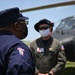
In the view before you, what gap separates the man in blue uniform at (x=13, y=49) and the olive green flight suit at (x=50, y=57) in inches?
112

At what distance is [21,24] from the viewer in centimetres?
218

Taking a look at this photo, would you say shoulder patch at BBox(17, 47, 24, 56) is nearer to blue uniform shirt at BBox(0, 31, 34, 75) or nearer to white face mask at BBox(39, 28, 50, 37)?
blue uniform shirt at BBox(0, 31, 34, 75)

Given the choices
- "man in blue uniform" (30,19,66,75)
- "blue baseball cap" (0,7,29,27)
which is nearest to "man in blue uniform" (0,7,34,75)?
"blue baseball cap" (0,7,29,27)

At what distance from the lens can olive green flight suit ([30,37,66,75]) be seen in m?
4.89

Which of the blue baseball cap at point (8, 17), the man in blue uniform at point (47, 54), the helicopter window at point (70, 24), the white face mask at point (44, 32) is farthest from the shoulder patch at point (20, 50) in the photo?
the helicopter window at point (70, 24)

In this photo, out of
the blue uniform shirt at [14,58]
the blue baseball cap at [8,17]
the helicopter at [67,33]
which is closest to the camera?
the blue uniform shirt at [14,58]

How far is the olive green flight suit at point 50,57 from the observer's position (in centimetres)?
489

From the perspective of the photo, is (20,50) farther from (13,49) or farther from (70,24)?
(70,24)

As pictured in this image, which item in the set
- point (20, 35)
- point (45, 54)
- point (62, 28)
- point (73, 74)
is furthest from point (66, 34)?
point (20, 35)

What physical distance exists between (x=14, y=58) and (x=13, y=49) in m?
0.09

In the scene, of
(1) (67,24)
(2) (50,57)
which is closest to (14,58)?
(2) (50,57)

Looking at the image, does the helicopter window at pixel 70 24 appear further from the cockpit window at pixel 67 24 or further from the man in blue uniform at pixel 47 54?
the man in blue uniform at pixel 47 54

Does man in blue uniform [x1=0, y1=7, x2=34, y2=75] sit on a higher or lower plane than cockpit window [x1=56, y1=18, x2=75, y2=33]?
higher

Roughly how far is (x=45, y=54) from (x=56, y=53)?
238mm
